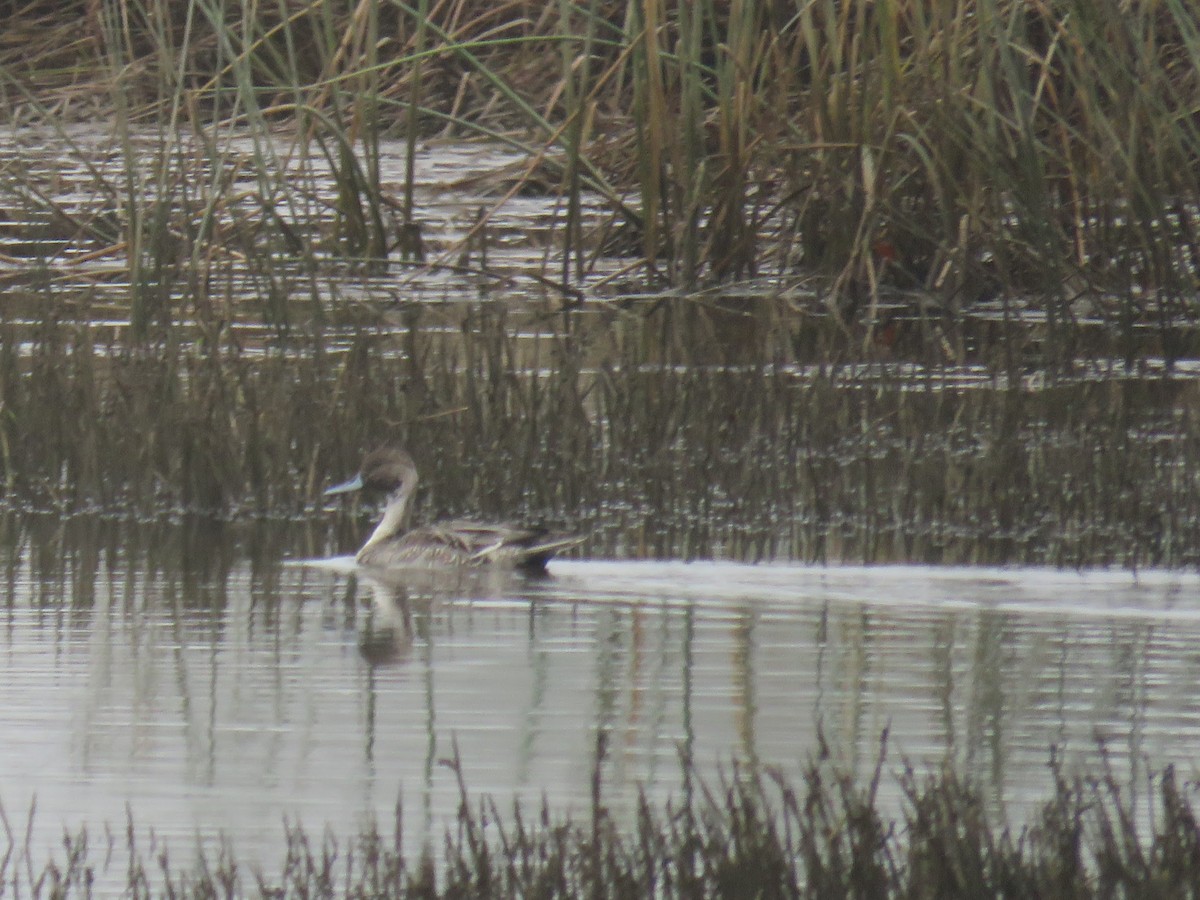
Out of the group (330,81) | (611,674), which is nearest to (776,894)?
(611,674)

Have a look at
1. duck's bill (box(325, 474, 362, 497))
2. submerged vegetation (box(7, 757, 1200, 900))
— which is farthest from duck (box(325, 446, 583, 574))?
submerged vegetation (box(7, 757, 1200, 900))

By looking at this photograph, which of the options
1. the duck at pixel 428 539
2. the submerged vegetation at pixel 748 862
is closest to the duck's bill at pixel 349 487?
the duck at pixel 428 539

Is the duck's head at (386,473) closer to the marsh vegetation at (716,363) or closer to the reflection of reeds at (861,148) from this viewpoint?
the marsh vegetation at (716,363)

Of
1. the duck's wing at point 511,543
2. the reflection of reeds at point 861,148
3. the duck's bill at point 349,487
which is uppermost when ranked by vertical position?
the reflection of reeds at point 861,148

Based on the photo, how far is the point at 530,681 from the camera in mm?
5484

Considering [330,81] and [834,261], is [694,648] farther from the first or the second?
[834,261]

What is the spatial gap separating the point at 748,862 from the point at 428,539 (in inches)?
137

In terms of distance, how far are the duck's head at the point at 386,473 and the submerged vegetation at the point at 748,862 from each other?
3.50 meters

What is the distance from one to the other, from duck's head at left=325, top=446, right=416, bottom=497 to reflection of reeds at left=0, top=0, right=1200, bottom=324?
185cm

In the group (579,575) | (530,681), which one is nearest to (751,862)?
(530,681)

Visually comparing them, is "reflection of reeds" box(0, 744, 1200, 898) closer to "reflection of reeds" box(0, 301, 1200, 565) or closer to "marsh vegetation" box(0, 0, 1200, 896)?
"marsh vegetation" box(0, 0, 1200, 896)

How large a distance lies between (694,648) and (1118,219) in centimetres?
773

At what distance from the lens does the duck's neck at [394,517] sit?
23.9ft

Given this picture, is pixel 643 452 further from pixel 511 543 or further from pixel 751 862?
pixel 751 862
